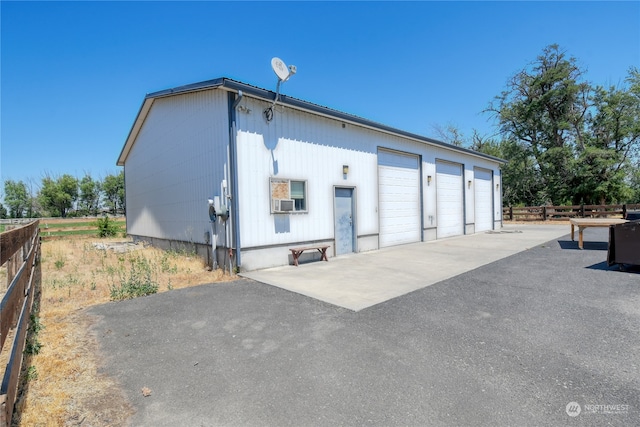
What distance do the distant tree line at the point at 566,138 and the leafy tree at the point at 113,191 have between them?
6655cm

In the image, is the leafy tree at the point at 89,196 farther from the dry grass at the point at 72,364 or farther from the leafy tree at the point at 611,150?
the leafy tree at the point at 611,150

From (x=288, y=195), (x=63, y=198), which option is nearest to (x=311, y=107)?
(x=288, y=195)

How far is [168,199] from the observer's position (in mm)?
11078

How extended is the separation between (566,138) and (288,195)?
2978cm

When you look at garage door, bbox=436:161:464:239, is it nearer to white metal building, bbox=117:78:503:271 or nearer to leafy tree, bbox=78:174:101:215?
white metal building, bbox=117:78:503:271

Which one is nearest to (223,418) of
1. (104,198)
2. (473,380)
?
(473,380)

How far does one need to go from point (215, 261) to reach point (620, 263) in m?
8.89

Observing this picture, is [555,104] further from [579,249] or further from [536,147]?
[579,249]

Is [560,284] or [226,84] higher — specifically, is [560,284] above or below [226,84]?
below

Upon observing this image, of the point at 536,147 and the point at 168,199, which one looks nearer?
the point at 168,199

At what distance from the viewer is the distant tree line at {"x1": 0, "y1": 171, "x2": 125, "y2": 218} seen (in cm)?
5750

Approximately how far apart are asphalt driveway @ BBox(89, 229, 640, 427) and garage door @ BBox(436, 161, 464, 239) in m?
8.68

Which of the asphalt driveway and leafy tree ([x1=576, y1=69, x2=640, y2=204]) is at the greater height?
leafy tree ([x1=576, y1=69, x2=640, y2=204])

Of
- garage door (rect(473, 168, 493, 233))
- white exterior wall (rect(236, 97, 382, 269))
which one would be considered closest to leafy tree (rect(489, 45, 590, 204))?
garage door (rect(473, 168, 493, 233))
